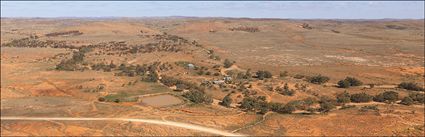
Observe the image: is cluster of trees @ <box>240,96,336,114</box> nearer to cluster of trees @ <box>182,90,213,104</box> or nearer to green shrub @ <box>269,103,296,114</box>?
green shrub @ <box>269,103,296,114</box>

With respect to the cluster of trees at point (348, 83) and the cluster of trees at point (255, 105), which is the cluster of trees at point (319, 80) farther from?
the cluster of trees at point (255, 105)

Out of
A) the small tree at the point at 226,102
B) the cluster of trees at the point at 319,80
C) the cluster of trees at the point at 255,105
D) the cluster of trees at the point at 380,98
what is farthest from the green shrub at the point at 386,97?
the small tree at the point at 226,102

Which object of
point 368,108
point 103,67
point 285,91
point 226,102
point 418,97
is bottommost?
point 368,108

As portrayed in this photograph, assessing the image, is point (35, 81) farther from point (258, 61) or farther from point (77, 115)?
point (258, 61)

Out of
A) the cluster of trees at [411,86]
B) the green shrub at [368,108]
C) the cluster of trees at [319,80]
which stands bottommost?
the green shrub at [368,108]

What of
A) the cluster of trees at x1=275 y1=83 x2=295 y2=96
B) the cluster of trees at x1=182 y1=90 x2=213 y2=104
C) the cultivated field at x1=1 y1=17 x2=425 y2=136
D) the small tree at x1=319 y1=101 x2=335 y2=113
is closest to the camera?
the cultivated field at x1=1 y1=17 x2=425 y2=136

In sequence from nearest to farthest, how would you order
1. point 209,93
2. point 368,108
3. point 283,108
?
point 283,108 → point 368,108 → point 209,93

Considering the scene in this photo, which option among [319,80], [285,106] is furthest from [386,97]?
[285,106]

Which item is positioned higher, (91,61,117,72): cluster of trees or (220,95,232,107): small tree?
(91,61,117,72): cluster of trees

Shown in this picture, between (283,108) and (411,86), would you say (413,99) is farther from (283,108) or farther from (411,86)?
(283,108)

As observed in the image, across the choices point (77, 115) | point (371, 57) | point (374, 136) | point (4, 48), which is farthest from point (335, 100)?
point (4, 48)

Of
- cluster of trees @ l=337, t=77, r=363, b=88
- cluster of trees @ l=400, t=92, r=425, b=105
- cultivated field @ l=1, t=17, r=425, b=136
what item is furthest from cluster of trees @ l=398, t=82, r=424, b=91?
cluster of trees @ l=400, t=92, r=425, b=105
